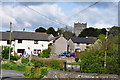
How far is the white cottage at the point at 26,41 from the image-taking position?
4347 cm

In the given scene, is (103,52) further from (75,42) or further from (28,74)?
(75,42)

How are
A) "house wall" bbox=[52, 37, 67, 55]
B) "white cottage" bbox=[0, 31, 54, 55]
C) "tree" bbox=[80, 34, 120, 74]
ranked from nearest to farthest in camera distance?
1. "tree" bbox=[80, 34, 120, 74]
2. "white cottage" bbox=[0, 31, 54, 55]
3. "house wall" bbox=[52, 37, 67, 55]

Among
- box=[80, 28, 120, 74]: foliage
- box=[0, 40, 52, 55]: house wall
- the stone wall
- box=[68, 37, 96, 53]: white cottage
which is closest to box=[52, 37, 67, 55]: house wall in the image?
box=[0, 40, 52, 55]: house wall

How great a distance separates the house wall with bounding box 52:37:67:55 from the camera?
49.2 m

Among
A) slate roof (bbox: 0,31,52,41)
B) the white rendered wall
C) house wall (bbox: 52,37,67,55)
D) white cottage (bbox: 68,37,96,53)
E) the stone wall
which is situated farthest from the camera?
white cottage (bbox: 68,37,96,53)

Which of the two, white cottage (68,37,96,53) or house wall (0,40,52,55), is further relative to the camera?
white cottage (68,37,96,53)

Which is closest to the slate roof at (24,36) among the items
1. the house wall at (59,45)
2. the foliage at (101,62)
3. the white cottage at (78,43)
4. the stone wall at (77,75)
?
the house wall at (59,45)

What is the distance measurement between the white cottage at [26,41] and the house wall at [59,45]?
411 cm

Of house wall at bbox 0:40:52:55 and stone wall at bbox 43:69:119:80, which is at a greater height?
house wall at bbox 0:40:52:55

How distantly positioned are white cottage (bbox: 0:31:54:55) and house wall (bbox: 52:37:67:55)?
4.11 meters

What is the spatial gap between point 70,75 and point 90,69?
4.82m

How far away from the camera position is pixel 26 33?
1779 inches

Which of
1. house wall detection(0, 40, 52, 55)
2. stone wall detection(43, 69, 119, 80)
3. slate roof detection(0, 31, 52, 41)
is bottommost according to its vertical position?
stone wall detection(43, 69, 119, 80)

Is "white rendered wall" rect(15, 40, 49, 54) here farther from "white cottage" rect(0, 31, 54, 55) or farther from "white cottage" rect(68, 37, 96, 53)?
"white cottage" rect(68, 37, 96, 53)
